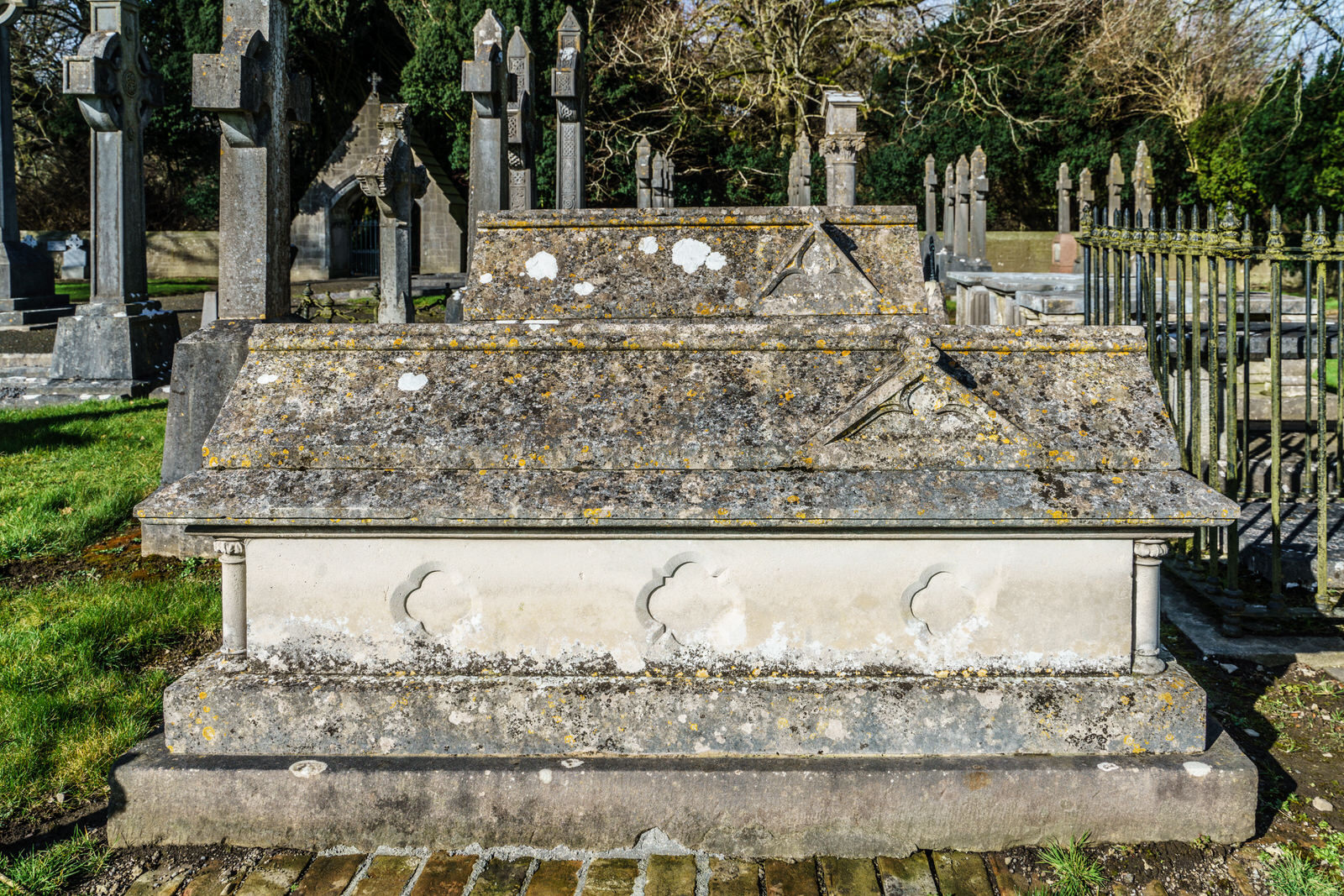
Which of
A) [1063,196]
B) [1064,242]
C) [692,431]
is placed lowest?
[692,431]

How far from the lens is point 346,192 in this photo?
24188 mm

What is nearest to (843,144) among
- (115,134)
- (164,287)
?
(115,134)

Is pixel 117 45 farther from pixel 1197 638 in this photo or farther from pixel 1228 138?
pixel 1228 138

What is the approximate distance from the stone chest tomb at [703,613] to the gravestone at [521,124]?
8577 millimetres

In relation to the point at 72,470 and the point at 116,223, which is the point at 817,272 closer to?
the point at 72,470

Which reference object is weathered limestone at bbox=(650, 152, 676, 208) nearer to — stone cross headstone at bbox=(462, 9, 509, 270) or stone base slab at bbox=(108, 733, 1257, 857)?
stone cross headstone at bbox=(462, 9, 509, 270)

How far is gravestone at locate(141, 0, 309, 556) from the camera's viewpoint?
5402 millimetres

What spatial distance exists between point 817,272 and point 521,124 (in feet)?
21.6

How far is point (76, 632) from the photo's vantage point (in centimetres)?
420

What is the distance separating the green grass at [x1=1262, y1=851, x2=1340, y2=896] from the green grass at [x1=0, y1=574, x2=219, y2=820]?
3.31 metres

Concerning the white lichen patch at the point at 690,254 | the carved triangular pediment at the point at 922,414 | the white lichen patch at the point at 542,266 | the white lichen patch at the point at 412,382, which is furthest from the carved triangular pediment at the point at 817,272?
the white lichen patch at the point at 412,382

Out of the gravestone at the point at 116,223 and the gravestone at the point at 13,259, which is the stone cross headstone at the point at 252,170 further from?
the gravestone at the point at 13,259

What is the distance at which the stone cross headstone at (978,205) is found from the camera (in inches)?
752

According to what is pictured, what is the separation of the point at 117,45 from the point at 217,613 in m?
7.70
